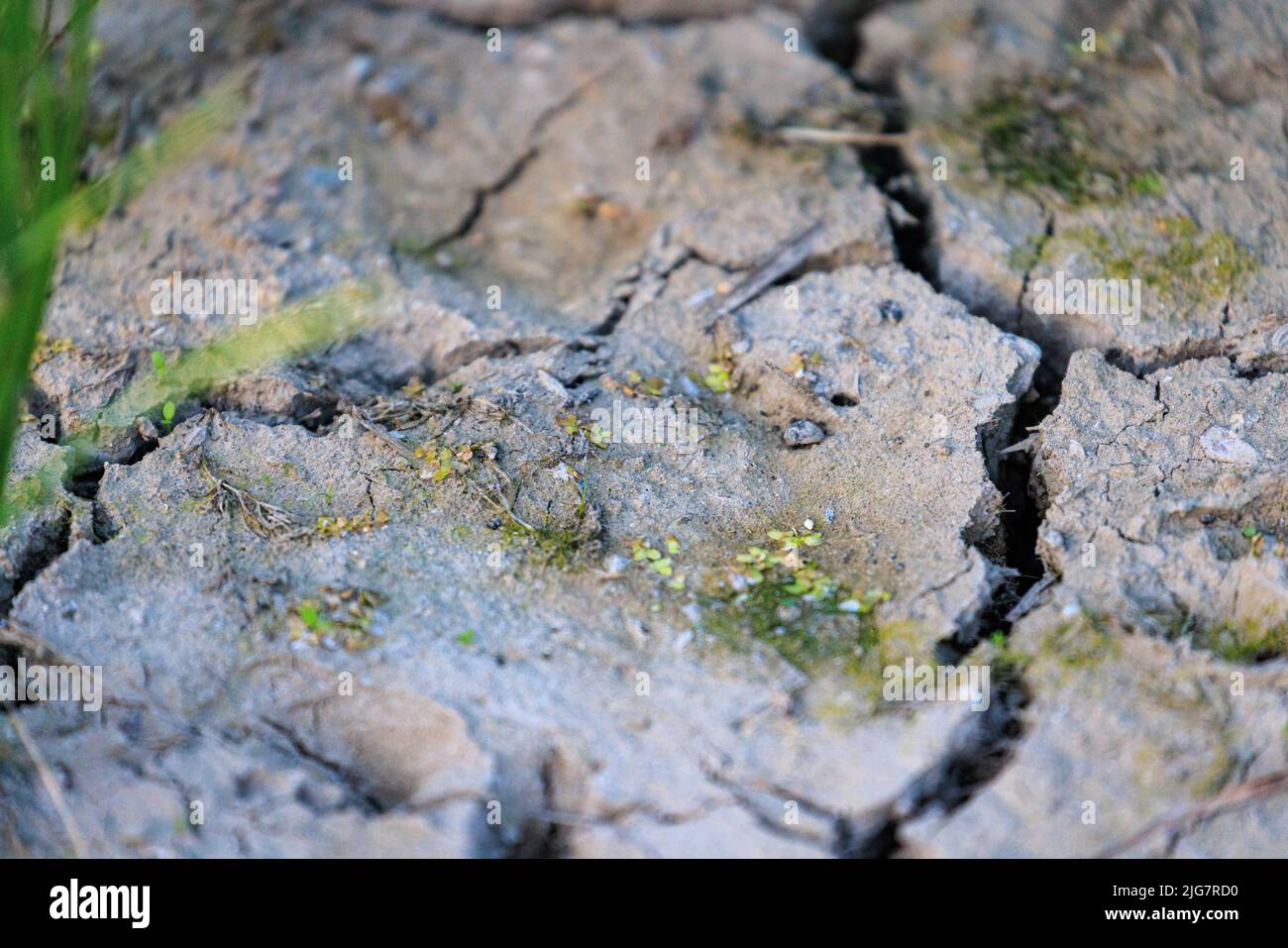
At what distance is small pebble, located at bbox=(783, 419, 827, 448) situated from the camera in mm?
3072

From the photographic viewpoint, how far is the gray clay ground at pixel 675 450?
7.84 feet

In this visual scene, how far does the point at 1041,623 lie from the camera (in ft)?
8.57

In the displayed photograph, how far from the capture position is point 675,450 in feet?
10.1

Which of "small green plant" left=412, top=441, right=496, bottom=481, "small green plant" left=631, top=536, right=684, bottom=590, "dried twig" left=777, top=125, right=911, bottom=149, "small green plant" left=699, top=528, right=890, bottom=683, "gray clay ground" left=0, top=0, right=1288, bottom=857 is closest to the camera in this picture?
"gray clay ground" left=0, top=0, right=1288, bottom=857

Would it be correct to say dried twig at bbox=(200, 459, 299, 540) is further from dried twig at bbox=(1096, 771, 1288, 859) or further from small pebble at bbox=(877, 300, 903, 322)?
dried twig at bbox=(1096, 771, 1288, 859)

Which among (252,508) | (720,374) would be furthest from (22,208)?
(720,374)

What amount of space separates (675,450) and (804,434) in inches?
13.5

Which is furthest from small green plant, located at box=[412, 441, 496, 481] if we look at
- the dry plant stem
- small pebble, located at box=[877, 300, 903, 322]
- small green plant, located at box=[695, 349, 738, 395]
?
small pebble, located at box=[877, 300, 903, 322]

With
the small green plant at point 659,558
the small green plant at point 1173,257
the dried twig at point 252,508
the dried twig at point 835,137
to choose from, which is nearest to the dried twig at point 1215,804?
the small green plant at point 659,558

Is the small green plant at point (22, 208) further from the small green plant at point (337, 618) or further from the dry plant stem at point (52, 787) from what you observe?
the small green plant at point (337, 618)

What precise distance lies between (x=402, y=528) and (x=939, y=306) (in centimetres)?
162

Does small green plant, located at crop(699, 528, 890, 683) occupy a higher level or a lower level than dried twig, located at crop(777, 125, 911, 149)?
lower
